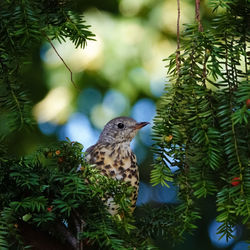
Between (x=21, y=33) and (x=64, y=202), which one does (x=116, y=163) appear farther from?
(x=21, y=33)

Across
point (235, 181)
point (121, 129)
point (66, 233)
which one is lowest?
point (66, 233)

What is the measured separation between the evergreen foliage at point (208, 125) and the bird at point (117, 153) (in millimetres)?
763

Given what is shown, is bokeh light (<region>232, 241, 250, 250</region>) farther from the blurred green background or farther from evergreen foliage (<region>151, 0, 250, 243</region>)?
evergreen foliage (<region>151, 0, 250, 243</region>)

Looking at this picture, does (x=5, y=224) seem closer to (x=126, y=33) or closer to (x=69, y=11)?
(x=69, y=11)

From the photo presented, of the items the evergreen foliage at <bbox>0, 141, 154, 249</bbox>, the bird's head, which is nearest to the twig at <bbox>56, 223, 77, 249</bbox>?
the evergreen foliage at <bbox>0, 141, 154, 249</bbox>

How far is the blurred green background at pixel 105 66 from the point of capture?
2.76m

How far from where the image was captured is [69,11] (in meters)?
1.45

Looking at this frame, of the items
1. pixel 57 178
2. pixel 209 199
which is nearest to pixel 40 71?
pixel 209 199

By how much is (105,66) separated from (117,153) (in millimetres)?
519

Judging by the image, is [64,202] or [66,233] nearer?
[64,202]

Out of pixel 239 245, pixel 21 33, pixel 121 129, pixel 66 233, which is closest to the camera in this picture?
pixel 21 33

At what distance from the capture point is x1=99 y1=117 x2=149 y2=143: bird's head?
2.93 metres

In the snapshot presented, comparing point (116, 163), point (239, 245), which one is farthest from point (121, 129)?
point (239, 245)

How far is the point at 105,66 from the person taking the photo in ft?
9.21
